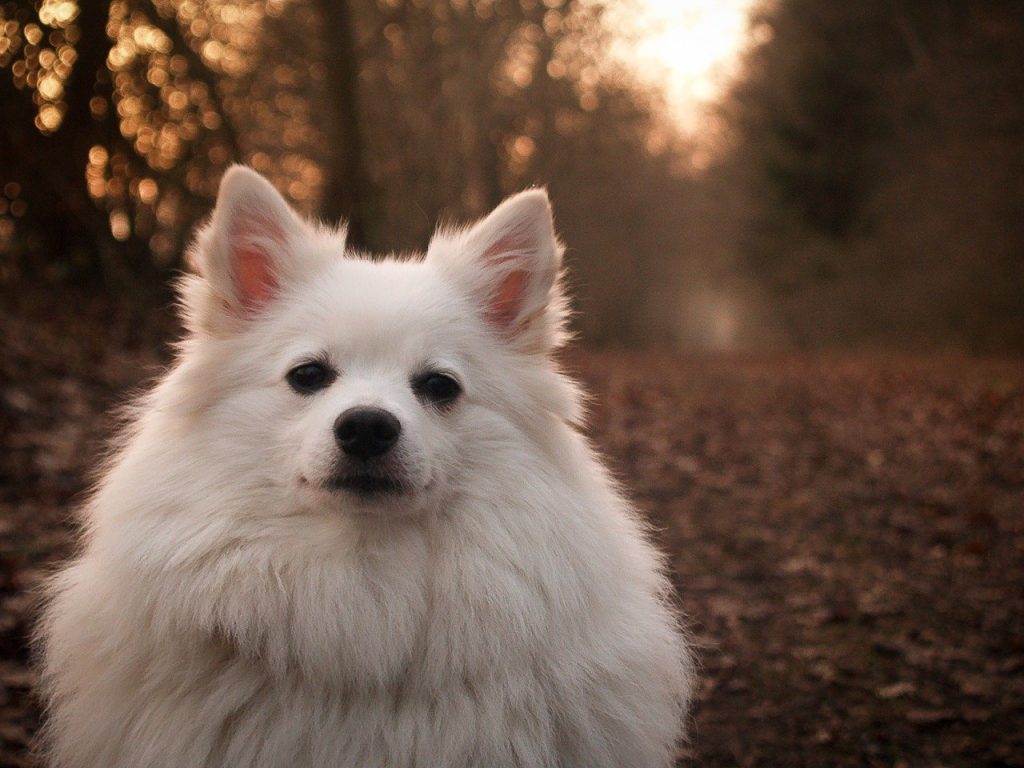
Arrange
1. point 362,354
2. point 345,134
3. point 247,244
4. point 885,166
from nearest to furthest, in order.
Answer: point 362,354 < point 247,244 < point 345,134 < point 885,166

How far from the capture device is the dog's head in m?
2.62

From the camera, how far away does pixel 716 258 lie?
99.5 feet

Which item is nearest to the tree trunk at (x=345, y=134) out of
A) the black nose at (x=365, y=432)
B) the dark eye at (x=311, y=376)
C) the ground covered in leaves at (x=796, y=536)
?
the ground covered in leaves at (x=796, y=536)

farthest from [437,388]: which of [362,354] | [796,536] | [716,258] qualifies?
[716,258]

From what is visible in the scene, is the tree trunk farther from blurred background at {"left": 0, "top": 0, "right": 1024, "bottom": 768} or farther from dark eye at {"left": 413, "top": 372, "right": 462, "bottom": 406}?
dark eye at {"left": 413, "top": 372, "right": 462, "bottom": 406}

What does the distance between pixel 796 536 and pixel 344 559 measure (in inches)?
Result: 195

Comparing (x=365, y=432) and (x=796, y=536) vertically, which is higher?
(x=796, y=536)

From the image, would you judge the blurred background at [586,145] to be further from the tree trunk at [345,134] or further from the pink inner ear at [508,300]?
the pink inner ear at [508,300]

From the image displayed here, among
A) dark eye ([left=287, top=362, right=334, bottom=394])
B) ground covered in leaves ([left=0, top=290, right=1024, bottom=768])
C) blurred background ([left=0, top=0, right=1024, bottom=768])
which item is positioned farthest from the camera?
blurred background ([left=0, top=0, right=1024, bottom=768])

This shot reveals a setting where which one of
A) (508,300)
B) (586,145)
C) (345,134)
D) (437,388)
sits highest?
(586,145)

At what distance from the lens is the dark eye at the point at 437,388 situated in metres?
2.91

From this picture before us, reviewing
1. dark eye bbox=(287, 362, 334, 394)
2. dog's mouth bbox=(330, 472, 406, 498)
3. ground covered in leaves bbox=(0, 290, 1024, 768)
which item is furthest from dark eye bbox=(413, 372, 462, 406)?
ground covered in leaves bbox=(0, 290, 1024, 768)

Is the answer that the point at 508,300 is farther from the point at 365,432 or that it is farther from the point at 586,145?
the point at 586,145

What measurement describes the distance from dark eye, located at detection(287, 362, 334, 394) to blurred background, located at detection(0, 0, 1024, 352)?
20.0ft
